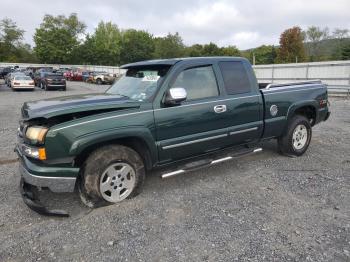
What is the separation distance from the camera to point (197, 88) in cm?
438

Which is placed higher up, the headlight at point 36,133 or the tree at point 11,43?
the tree at point 11,43

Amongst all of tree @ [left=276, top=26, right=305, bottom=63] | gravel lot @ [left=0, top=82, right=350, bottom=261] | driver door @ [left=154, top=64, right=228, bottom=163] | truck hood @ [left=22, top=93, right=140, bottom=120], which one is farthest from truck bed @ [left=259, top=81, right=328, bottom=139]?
tree @ [left=276, top=26, right=305, bottom=63]

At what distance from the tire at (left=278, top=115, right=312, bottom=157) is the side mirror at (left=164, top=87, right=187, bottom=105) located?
2.62m

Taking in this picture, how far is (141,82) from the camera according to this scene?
448 centimetres

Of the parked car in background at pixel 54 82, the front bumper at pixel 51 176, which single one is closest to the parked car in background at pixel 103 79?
the parked car in background at pixel 54 82

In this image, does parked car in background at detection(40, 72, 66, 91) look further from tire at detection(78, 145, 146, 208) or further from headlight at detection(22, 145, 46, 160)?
tire at detection(78, 145, 146, 208)

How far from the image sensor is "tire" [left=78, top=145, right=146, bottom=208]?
3650mm

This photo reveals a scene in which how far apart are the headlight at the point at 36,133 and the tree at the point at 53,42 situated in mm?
77537

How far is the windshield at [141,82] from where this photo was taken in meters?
4.18

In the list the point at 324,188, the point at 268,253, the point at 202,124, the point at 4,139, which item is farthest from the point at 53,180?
the point at 4,139

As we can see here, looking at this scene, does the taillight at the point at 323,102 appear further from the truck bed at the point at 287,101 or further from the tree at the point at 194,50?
Answer: the tree at the point at 194,50

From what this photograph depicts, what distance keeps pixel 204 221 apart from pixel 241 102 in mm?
2037

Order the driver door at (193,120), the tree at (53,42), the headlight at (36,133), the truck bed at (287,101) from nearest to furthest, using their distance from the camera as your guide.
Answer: the headlight at (36,133) < the driver door at (193,120) < the truck bed at (287,101) < the tree at (53,42)

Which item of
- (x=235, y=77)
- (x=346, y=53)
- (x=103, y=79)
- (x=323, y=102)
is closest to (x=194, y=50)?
(x=346, y=53)
